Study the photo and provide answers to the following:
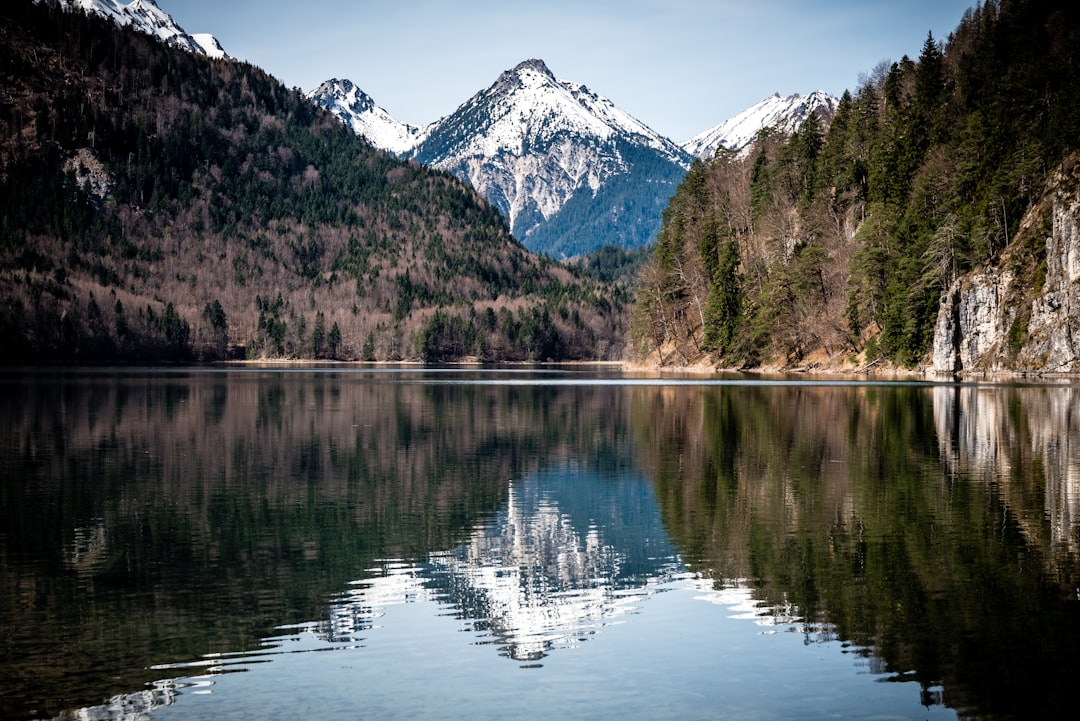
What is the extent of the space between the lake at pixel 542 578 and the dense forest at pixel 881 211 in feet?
217

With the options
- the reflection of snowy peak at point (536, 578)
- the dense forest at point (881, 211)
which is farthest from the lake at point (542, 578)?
the dense forest at point (881, 211)

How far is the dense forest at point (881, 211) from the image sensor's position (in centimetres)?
10731

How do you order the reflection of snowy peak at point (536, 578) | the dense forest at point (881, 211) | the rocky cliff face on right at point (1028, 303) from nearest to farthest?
the reflection of snowy peak at point (536, 578), the rocky cliff face on right at point (1028, 303), the dense forest at point (881, 211)

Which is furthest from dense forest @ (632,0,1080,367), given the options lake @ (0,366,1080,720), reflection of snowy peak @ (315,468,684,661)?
Answer: reflection of snowy peak @ (315,468,684,661)

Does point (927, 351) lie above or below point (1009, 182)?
below

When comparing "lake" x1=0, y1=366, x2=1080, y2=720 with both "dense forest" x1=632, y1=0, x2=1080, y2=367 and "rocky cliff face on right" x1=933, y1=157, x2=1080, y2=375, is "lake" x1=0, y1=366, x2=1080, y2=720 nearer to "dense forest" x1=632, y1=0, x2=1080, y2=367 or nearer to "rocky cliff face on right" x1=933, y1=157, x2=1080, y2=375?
"rocky cliff face on right" x1=933, y1=157, x2=1080, y2=375

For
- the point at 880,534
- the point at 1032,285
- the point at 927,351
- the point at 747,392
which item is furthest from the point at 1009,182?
the point at 880,534

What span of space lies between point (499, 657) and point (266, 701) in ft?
12.3

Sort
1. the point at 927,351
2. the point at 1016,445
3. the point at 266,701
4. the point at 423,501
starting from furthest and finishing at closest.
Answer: the point at 927,351 < the point at 1016,445 < the point at 423,501 < the point at 266,701

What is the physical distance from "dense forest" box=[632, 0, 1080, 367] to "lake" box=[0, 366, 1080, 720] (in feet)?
217

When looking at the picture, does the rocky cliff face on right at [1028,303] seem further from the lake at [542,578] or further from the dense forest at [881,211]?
the lake at [542,578]

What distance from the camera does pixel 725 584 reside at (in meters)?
21.3

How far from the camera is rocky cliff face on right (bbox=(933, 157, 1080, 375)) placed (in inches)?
3816

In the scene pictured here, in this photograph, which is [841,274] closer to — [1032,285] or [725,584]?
[1032,285]
